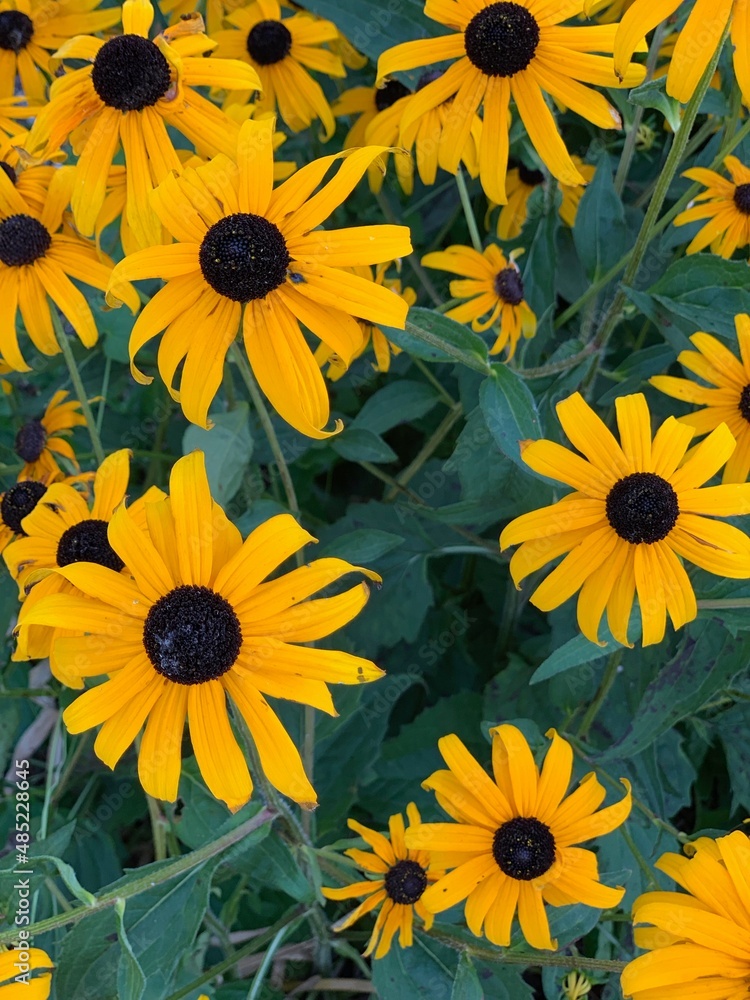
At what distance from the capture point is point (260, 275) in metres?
1.20

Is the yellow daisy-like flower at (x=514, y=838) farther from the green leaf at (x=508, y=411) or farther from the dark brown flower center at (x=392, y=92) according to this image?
the dark brown flower center at (x=392, y=92)

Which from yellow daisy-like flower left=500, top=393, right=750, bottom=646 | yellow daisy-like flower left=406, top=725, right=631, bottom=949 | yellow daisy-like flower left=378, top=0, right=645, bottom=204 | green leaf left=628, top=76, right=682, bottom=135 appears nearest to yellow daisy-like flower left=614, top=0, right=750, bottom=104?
green leaf left=628, top=76, right=682, bottom=135

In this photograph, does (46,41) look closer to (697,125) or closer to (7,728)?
(7,728)

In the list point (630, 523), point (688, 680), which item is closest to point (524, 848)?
point (688, 680)

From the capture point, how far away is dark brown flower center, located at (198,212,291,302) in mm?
1193

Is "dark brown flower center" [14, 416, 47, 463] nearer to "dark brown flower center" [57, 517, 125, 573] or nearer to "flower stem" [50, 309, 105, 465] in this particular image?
"flower stem" [50, 309, 105, 465]

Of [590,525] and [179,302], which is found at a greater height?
[179,302]

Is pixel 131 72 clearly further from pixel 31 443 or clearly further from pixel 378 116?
pixel 31 443

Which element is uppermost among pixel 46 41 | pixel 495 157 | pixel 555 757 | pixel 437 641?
pixel 46 41

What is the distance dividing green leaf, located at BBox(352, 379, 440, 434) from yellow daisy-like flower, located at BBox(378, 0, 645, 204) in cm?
57

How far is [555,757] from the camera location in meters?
1.43

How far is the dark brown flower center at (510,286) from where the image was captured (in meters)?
1.92

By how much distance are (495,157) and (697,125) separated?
1.23m

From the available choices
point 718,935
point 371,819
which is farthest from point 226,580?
→ point 371,819
